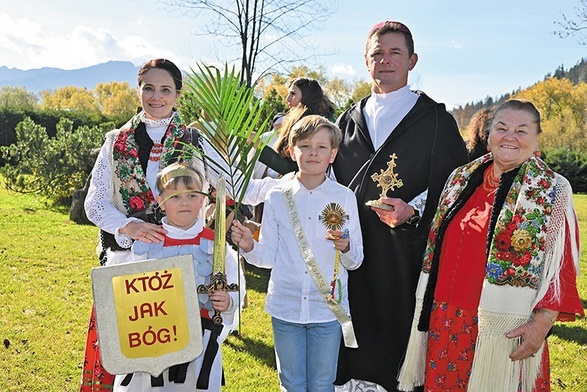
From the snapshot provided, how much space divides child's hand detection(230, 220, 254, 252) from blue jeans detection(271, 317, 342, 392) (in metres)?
0.50

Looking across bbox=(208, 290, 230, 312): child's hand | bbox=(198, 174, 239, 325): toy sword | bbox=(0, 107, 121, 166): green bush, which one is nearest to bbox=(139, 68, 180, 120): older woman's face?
bbox=(198, 174, 239, 325): toy sword

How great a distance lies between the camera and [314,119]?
317cm

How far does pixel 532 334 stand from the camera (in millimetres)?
2732

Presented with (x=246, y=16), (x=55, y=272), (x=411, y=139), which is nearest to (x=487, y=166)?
(x=411, y=139)

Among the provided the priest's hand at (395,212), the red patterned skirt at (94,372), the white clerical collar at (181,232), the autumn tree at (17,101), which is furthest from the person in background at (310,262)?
the autumn tree at (17,101)

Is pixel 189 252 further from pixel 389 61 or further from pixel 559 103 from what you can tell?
pixel 559 103

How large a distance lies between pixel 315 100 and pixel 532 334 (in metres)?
2.70

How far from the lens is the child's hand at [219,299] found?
9.15 ft

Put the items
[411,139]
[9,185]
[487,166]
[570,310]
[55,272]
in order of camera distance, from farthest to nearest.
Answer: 1. [9,185]
2. [55,272]
3. [411,139]
4. [487,166]
5. [570,310]

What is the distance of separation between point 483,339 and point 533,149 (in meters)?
0.99

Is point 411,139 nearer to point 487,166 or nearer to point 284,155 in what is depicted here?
point 487,166

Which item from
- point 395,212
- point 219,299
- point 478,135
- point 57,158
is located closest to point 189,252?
point 219,299

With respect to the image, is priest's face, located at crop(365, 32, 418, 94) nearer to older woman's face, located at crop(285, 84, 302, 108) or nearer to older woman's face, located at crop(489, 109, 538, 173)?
older woman's face, located at crop(489, 109, 538, 173)

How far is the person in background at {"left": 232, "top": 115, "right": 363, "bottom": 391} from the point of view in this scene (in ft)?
10.3
